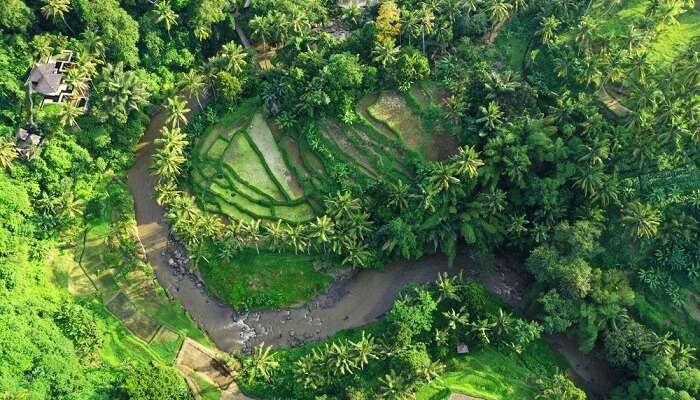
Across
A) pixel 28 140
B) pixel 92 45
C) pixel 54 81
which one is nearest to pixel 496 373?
pixel 28 140

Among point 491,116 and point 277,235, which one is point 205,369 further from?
point 491,116

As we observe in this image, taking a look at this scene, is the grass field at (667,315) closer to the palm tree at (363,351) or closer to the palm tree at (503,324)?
the palm tree at (503,324)

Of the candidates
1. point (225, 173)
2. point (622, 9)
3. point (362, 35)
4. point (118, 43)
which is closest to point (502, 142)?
point (362, 35)

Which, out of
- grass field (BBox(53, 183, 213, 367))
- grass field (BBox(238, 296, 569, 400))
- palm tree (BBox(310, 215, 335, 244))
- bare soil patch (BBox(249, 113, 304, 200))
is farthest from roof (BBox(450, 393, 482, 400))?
bare soil patch (BBox(249, 113, 304, 200))

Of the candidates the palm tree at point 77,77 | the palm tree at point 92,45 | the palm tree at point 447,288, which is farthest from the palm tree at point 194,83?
the palm tree at point 447,288

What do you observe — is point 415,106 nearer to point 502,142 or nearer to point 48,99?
point 502,142

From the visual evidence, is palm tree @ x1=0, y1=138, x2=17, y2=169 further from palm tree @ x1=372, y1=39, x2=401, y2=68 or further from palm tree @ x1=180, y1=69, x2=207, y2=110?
palm tree @ x1=372, y1=39, x2=401, y2=68

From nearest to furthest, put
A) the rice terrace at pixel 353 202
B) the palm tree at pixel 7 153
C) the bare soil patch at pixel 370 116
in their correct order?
1. the rice terrace at pixel 353 202
2. the palm tree at pixel 7 153
3. the bare soil patch at pixel 370 116
